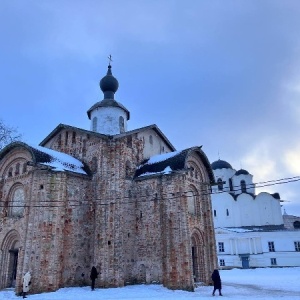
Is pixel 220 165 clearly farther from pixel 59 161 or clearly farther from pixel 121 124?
pixel 59 161

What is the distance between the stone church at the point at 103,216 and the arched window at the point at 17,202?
0.05 metres

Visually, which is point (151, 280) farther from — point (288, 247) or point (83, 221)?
point (288, 247)

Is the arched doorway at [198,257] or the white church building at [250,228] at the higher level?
the white church building at [250,228]

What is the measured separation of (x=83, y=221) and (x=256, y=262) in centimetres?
2436

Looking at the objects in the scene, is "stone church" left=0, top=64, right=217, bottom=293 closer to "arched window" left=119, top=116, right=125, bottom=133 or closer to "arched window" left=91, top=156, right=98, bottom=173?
"arched window" left=91, top=156, right=98, bottom=173

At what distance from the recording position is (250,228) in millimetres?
40125

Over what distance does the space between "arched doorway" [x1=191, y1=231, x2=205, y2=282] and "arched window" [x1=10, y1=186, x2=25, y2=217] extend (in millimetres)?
8946

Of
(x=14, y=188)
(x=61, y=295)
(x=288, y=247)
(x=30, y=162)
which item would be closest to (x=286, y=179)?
(x=61, y=295)

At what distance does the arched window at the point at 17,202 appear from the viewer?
17094 mm

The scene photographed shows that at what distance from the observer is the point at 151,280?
642 inches

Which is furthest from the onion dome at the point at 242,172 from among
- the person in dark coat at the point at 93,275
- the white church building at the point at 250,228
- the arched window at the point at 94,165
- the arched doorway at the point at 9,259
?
the arched doorway at the point at 9,259

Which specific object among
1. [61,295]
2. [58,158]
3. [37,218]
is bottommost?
[61,295]

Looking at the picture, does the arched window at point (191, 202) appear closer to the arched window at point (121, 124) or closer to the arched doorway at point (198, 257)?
the arched doorway at point (198, 257)

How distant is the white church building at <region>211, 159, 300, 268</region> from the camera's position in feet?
113
